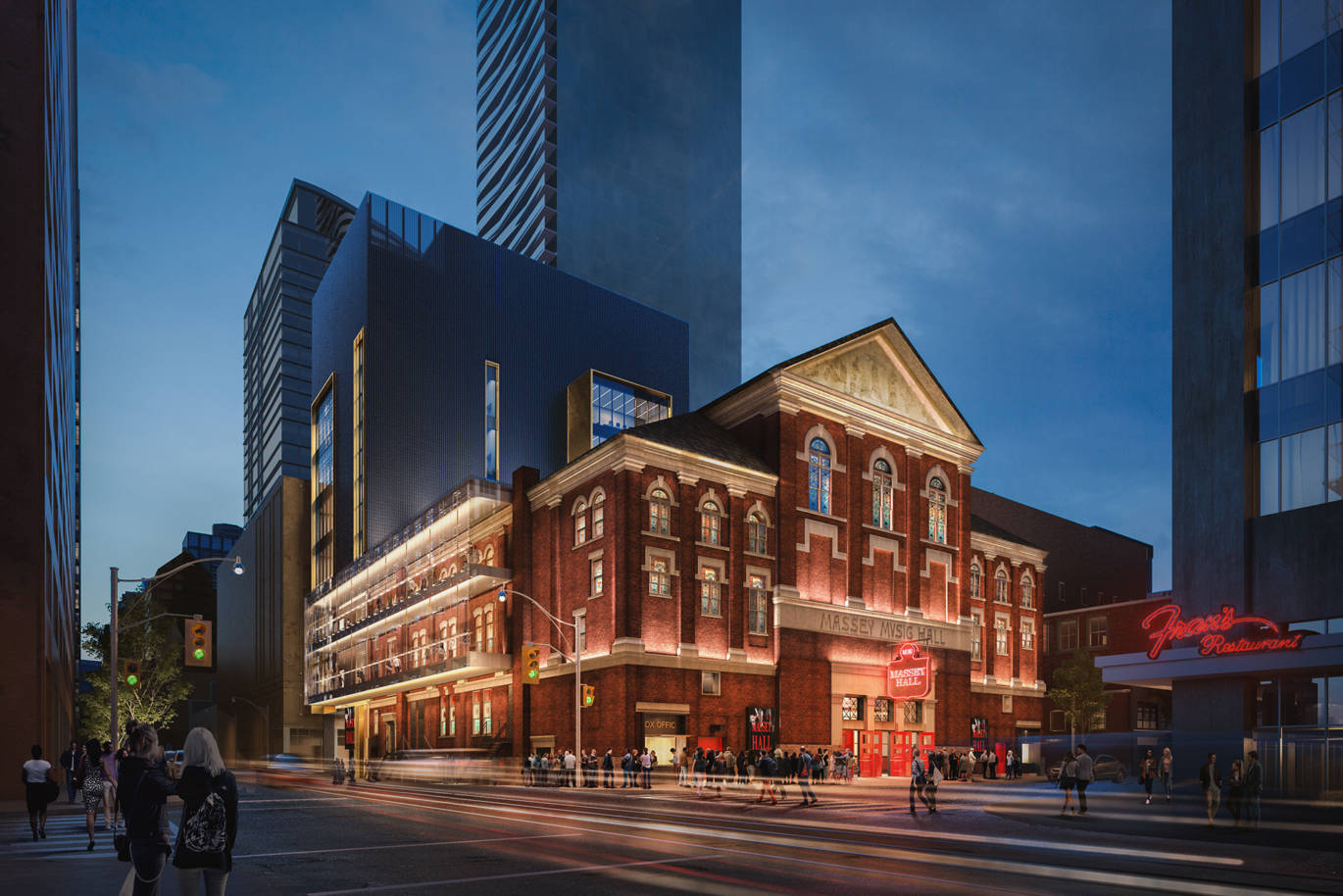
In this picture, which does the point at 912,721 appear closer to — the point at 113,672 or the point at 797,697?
the point at 797,697

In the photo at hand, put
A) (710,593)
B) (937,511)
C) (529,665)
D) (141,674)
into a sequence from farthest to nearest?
(141,674)
(937,511)
(710,593)
(529,665)

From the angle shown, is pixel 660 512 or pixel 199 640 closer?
pixel 199 640

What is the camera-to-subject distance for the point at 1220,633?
3005 centimetres

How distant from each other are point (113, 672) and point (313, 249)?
142 m

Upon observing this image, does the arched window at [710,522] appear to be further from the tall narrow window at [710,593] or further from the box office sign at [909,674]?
the box office sign at [909,674]

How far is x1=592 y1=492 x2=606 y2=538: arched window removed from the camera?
48.4 m

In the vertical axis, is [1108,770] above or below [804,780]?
below

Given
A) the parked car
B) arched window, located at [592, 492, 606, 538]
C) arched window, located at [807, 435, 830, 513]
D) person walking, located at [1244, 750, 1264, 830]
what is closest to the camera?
person walking, located at [1244, 750, 1264, 830]

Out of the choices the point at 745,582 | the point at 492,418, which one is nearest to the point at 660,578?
the point at 745,582

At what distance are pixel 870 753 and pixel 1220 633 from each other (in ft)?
85.7

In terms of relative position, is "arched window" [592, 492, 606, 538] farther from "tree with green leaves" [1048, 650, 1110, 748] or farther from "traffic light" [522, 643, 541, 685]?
"tree with green leaves" [1048, 650, 1110, 748]

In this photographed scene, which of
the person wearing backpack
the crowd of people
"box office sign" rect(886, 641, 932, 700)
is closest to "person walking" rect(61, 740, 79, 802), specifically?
the crowd of people

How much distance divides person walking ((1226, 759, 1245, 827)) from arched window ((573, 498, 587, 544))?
99.7ft

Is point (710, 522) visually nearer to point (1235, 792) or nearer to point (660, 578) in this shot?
point (660, 578)
